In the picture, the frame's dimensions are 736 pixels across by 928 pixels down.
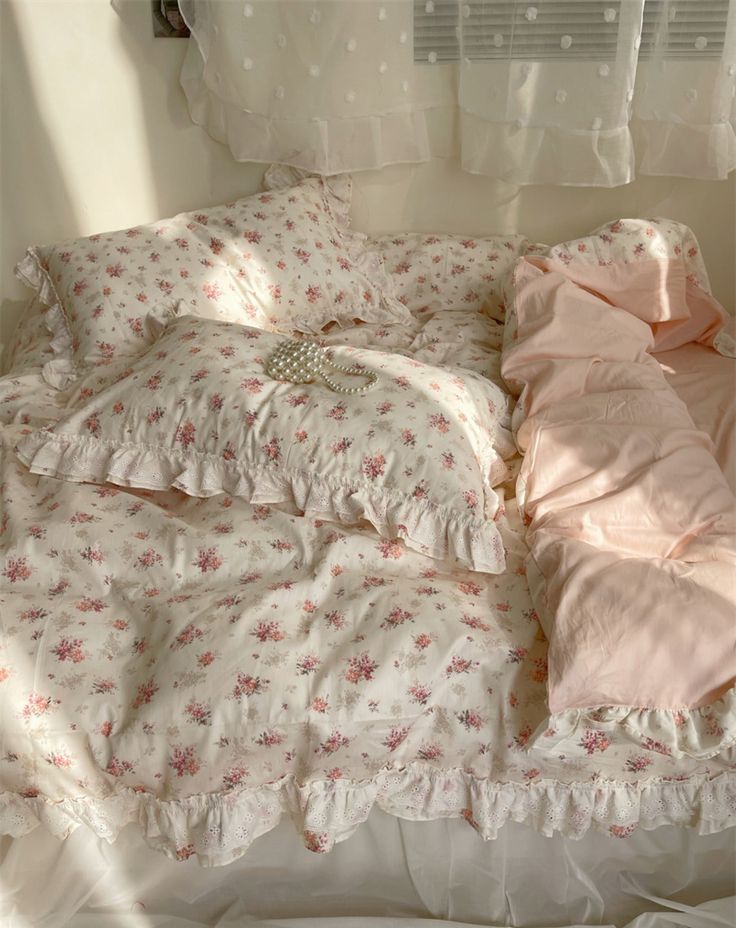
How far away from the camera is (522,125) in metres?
1.72

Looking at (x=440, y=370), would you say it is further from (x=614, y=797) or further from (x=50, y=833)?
(x=50, y=833)

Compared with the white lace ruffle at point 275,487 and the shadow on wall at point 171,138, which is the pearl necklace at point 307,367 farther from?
the shadow on wall at point 171,138

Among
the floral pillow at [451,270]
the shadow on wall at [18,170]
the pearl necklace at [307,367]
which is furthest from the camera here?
the floral pillow at [451,270]

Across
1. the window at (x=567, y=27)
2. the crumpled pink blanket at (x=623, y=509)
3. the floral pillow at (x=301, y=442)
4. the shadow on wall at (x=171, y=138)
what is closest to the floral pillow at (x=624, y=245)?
the crumpled pink blanket at (x=623, y=509)

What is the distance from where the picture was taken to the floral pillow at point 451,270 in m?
1.85

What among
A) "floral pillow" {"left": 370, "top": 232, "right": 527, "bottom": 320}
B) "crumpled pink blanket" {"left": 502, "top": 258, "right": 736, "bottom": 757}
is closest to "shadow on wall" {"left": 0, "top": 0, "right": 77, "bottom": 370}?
"floral pillow" {"left": 370, "top": 232, "right": 527, "bottom": 320}

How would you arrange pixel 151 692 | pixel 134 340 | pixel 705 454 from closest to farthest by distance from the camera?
pixel 151 692 → pixel 705 454 → pixel 134 340

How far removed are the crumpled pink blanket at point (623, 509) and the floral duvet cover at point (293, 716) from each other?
61 mm

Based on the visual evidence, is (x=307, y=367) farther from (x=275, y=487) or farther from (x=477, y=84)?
(x=477, y=84)

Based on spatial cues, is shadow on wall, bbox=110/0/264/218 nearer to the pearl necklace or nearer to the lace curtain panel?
the lace curtain panel

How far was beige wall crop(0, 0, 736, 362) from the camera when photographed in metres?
1.77

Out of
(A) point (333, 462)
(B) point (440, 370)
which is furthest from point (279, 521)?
(B) point (440, 370)

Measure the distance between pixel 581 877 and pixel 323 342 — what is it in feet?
3.38

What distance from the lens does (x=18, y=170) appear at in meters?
1.80
